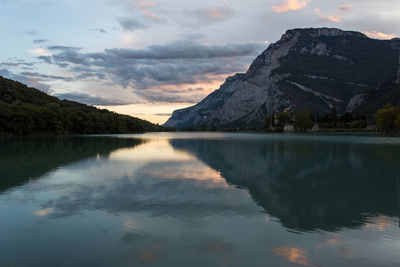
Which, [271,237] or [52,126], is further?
[52,126]

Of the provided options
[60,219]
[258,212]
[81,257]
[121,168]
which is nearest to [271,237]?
[258,212]

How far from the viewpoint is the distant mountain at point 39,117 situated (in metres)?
123

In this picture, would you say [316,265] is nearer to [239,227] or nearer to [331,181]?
[239,227]

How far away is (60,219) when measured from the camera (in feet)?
44.9

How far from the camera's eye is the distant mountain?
122688mm

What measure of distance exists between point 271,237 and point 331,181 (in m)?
14.0

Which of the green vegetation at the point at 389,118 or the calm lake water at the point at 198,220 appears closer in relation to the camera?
the calm lake water at the point at 198,220

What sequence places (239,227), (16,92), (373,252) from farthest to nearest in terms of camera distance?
(16,92) < (239,227) < (373,252)

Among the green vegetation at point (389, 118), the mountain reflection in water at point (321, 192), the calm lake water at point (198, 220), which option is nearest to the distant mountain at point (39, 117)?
the calm lake water at point (198, 220)

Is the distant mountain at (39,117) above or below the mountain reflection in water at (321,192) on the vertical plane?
above

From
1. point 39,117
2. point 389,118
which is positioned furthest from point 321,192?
point 389,118

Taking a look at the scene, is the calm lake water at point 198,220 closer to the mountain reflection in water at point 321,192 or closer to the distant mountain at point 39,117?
the mountain reflection in water at point 321,192

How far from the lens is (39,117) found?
133 m

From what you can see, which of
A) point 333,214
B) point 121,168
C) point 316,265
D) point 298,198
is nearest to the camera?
point 316,265
